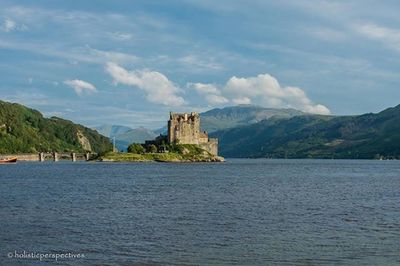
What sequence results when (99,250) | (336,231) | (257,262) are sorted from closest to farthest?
1. (257,262)
2. (99,250)
3. (336,231)

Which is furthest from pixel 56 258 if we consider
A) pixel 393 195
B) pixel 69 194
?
pixel 393 195

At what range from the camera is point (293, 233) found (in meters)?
47.7

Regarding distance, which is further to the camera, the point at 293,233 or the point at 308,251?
the point at 293,233

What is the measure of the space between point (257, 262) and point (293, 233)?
1221cm

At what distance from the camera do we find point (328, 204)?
7456 cm

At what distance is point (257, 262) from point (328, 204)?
40.4 meters

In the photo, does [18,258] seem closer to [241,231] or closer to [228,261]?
[228,261]

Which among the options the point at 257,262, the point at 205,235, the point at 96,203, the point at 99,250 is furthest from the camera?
the point at 96,203

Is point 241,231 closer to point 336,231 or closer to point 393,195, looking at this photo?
point 336,231

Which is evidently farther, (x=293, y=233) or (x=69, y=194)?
(x=69, y=194)

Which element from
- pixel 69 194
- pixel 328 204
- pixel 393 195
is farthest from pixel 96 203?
pixel 393 195

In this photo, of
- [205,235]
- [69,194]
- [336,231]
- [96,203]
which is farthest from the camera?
[69,194]

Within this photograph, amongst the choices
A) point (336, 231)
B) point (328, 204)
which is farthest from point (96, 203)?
point (336, 231)

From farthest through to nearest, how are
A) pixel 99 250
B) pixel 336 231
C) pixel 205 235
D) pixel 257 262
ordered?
pixel 336 231
pixel 205 235
pixel 99 250
pixel 257 262
